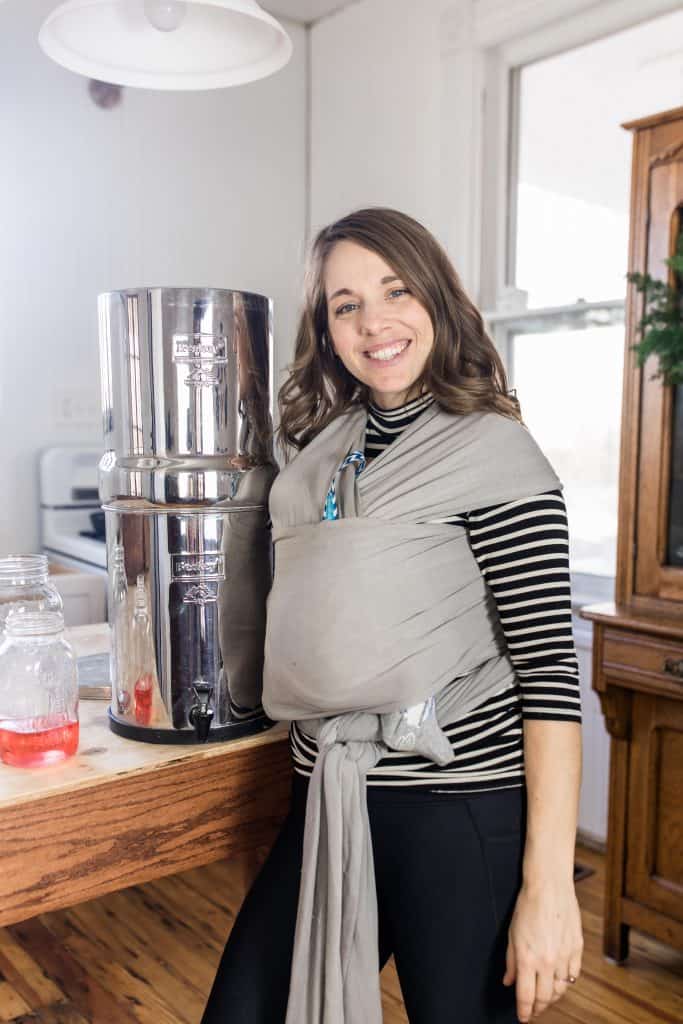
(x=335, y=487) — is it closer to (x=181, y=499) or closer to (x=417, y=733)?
(x=181, y=499)

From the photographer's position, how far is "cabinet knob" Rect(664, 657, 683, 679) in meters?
1.99

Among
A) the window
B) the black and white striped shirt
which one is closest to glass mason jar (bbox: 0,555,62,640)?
the black and white striped shirt

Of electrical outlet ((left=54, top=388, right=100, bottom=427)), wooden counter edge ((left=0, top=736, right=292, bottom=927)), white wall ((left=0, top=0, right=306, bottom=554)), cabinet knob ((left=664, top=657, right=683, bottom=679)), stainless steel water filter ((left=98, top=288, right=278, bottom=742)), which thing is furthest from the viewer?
electrical outlet ((left=54, top=388, right=100, bottom=427))

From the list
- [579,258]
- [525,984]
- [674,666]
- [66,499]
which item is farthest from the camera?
[66,499]

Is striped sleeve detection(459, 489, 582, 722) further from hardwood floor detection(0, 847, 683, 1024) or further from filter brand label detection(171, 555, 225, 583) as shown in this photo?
hardwood floor detection(0, 847, 683, 1024)

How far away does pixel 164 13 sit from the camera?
44.1 inches

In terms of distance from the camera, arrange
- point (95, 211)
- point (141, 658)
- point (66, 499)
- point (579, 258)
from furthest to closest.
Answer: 1. point (95, 211)
2. point (66, 499)
3. point (579, 258)
4. point (141, 658)

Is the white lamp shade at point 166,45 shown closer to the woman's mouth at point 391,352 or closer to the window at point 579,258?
the woman's mouth at point 391,352

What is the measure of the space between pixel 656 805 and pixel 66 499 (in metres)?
2.23

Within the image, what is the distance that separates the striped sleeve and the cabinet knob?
3.30ft

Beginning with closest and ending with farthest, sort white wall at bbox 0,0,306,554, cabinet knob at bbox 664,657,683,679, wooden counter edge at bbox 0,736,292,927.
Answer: wooden counter edge at bbox 0,736,292,927
cabinet knob at bbox 664,657,683,679
white wall at bbox 0,0,306,554

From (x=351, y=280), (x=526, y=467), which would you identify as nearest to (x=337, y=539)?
(x=526, y=467)

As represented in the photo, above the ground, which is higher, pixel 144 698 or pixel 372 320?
pixel 372 320

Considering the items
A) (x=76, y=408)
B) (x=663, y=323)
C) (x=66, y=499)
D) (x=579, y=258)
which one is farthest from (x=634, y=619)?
(x=76, y=408)
